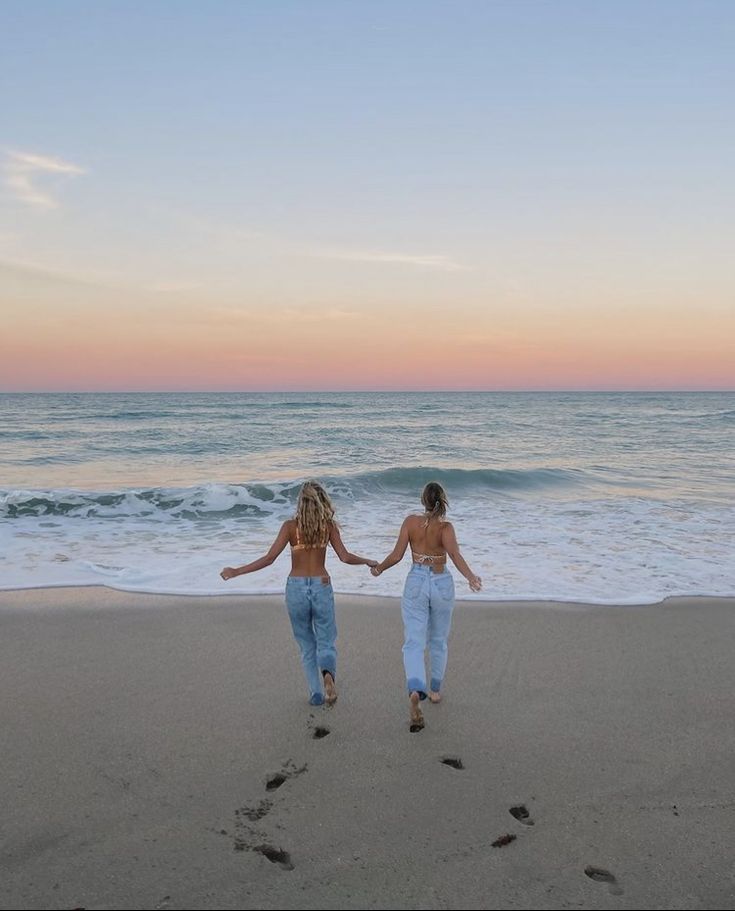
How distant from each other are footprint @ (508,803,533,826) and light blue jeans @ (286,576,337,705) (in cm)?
181

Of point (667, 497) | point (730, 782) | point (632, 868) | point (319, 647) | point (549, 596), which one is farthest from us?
point (667, 497)

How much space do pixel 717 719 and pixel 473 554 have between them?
19.3 ft

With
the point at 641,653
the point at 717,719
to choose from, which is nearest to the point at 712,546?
the point at 641,653

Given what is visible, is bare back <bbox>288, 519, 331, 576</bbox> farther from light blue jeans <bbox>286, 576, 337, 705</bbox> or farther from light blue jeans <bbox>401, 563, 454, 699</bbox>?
light blue jeans <bbox>401, 563, 454, 699</bbox>

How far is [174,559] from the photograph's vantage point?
415 inches

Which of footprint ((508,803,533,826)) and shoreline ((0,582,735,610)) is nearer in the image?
footprint ((508,803,533,826))

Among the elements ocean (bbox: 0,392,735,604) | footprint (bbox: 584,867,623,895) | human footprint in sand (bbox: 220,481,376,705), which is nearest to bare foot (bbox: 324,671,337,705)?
human footprint in sand (bbox: 220,481,376,705)

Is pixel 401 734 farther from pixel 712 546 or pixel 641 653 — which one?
pixel 712 546

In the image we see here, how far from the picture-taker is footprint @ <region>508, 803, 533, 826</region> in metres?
3.84

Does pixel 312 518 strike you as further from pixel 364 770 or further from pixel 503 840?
pixel 503 840

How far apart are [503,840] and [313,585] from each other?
2.23 metres

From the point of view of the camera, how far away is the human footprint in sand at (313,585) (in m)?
5.28

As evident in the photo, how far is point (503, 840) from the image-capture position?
144 inches

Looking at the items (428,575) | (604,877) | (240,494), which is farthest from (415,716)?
(240,494)
